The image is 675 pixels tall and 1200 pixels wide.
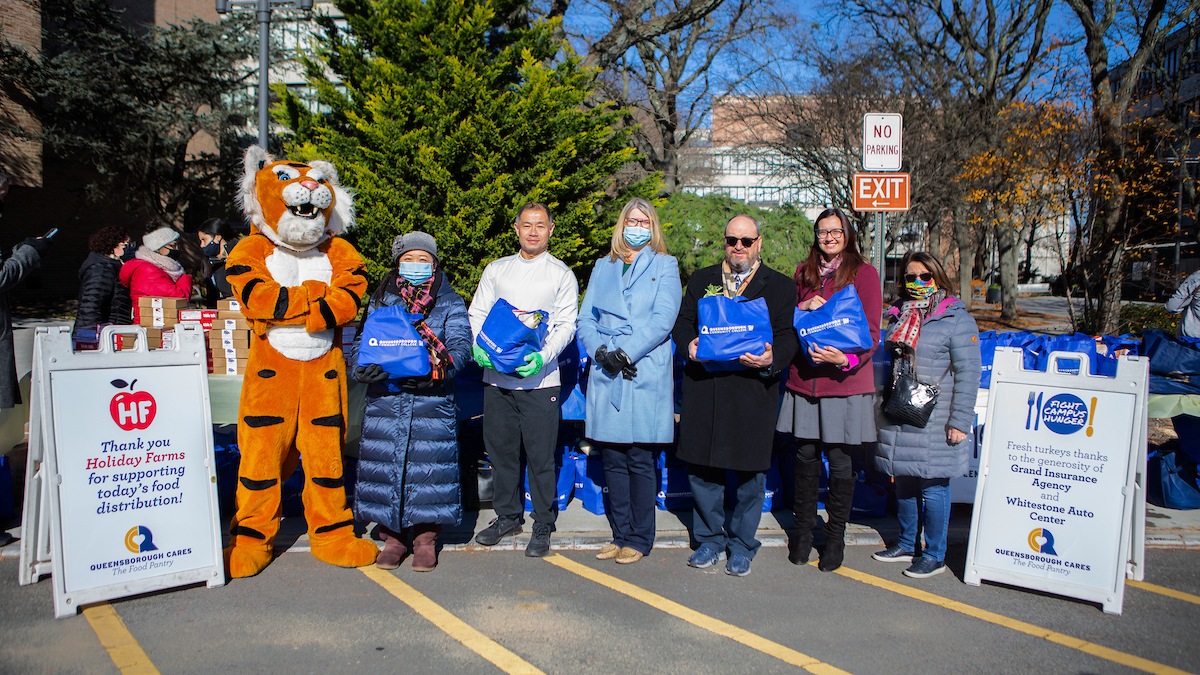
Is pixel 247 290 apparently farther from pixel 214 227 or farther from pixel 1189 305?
pixel 1189 305

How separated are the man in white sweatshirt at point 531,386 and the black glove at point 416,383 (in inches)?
16.2

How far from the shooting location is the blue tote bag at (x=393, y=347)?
3.81 m

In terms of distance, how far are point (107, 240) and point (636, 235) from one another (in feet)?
17.4

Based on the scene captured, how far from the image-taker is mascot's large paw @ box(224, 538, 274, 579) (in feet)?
12.9

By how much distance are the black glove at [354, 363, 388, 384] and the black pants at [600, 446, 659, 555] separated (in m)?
1.29

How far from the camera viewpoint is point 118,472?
3660 millimetres

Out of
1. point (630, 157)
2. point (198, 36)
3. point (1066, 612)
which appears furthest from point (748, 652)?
point (198, 36)

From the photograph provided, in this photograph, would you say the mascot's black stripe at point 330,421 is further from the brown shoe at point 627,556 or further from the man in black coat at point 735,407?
the man in black coat at point 735,407

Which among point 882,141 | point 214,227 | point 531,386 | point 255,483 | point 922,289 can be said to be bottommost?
point 255,483

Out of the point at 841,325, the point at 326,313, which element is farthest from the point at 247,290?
the point at 841,325

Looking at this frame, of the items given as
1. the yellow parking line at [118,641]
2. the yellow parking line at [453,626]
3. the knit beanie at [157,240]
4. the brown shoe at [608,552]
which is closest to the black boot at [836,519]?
the brown shoe at [608,552]

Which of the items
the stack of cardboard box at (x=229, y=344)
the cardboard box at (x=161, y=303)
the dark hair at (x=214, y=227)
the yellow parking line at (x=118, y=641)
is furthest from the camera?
the dark hair at (x=214, y=227)

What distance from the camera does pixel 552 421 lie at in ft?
14.3

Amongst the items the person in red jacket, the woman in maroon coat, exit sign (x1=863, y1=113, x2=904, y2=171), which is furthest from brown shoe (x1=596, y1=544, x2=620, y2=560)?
the person in red jacket
